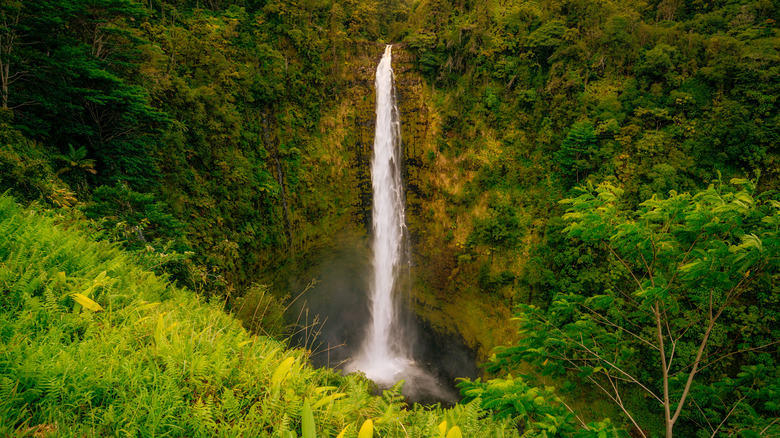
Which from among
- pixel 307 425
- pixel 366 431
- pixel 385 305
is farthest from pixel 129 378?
pixel 385 305

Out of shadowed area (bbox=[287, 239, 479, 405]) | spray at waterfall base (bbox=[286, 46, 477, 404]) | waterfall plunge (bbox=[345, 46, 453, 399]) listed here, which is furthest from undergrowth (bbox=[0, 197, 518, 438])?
waterfall plunge (bbox=[345, 46, 453, 399])

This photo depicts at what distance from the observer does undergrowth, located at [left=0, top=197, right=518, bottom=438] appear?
1.25 metres

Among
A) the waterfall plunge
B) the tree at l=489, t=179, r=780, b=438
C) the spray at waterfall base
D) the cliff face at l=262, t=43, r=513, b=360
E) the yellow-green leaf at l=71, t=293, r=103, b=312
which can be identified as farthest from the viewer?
the waterfall plunge

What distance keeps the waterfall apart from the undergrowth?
1640 cm

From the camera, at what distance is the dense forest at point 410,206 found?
174 cm

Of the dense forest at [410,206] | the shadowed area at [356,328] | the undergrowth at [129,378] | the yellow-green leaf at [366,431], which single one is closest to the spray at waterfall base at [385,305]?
the shadowed area at [356,328]

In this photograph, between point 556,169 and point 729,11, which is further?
point 556,169

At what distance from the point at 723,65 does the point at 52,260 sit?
808 inches

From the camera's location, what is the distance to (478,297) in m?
16.7

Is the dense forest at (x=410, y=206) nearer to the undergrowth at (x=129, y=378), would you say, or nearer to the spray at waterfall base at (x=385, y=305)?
the undergrowth at (x=129, y=378)

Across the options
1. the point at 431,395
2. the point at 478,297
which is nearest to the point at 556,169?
the point at 478,297

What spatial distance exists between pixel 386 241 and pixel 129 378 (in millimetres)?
17604

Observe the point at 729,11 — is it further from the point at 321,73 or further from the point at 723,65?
the point at 321,73

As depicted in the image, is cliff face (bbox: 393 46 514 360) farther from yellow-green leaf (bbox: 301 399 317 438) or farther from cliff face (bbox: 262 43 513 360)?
yellow-green leaf (bbox: 301 399 317 438)
